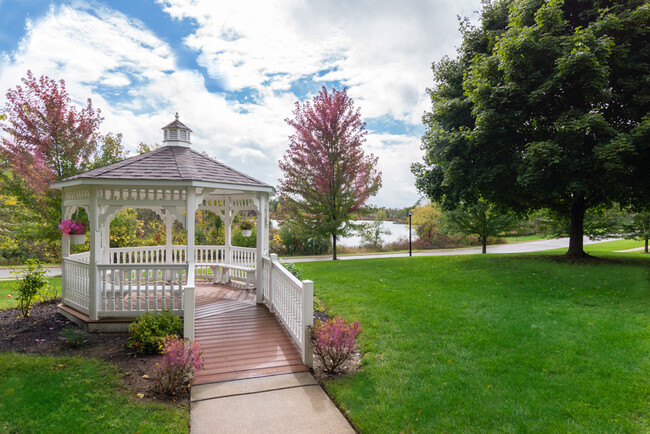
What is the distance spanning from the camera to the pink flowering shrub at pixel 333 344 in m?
4.68

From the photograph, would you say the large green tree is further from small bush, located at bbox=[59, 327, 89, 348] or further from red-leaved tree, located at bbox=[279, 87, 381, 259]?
small bush, located at bbox=[59, 327, 89, 348]

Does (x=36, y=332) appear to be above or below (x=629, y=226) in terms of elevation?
below

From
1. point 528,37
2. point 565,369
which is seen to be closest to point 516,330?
point 565,369

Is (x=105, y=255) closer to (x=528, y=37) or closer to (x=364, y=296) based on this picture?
(x=364, y=296)

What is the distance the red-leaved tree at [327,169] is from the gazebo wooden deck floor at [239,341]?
8.50 metres

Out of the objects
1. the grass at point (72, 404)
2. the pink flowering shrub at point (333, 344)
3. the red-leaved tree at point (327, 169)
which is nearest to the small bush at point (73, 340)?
the grass at point (72, 404)

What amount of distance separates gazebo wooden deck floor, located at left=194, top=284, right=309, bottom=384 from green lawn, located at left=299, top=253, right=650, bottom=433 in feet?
3.92

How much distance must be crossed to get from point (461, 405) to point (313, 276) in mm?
8178

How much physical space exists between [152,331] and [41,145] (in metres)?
10.7

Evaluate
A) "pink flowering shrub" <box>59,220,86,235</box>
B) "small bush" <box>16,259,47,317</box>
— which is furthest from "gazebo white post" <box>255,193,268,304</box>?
"small bush" <box>16,259,47,317</box>

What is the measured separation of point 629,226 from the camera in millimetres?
14719

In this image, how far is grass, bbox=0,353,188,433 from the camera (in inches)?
135

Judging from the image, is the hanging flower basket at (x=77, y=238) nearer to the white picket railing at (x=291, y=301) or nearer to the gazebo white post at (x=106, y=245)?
the gazebo white post at (x=106, y=245)

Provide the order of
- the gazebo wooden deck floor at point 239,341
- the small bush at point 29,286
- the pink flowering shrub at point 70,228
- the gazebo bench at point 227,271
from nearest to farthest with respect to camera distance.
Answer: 1. the gazebo wooden deck floor at point 239,341
2. the pink flowering shrub at point 70,228
3. the small bush at point 29,286
4. the gazebo bench at point 227,271
